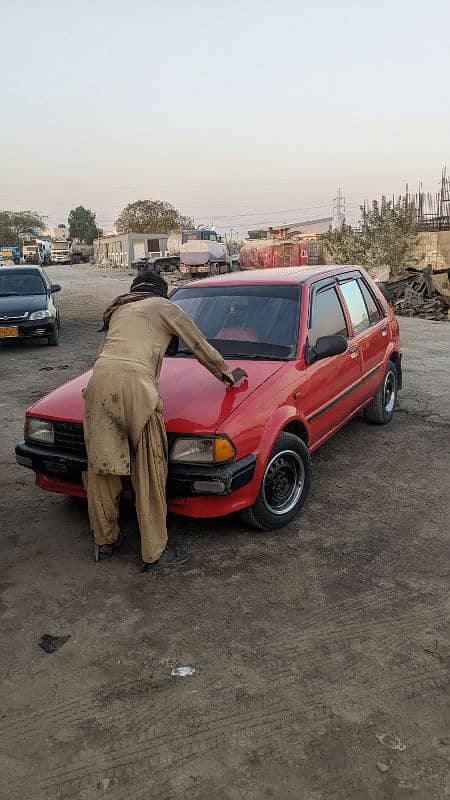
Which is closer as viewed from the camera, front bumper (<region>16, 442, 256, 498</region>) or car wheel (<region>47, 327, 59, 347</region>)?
front bumper (<region>16, 442, 256, 498</region>)

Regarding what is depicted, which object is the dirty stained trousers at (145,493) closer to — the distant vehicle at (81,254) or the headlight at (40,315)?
the headlight at (40,315)

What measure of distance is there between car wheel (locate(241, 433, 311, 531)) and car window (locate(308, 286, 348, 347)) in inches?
34.7

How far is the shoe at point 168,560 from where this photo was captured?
3.35 metres

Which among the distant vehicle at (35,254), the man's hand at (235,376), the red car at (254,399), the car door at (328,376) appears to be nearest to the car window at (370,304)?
the red car at (254,399)

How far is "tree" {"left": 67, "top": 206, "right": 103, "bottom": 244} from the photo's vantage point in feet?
339

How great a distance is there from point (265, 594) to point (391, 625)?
2.17ft

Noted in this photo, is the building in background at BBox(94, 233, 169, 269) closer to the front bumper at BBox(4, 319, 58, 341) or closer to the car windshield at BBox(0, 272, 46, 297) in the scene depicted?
the car windshield at BBox(0, 272, 46, 297)

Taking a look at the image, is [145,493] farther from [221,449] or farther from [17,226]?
[17,226]

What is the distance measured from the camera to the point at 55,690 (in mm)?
2500

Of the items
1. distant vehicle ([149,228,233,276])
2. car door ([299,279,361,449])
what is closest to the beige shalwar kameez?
car door ([299,279,361,449])

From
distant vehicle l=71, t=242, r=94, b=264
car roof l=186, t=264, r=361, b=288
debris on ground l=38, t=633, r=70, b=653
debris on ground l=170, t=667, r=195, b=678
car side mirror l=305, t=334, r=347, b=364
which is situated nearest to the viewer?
debris on ground l=170, t=667, r=195, b=678

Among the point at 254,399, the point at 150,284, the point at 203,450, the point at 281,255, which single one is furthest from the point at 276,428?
the point at 281,255

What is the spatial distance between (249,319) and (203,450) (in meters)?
1.47

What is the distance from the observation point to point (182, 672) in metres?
2.57
